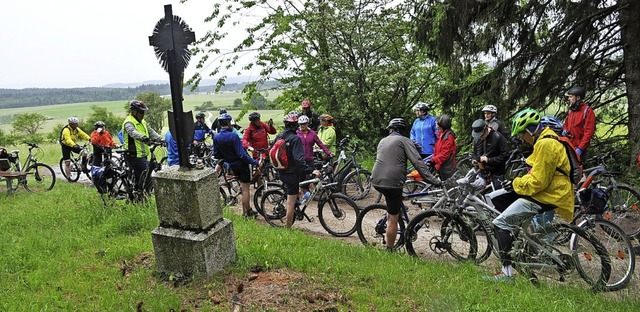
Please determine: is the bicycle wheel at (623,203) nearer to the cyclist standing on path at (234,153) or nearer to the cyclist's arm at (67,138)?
the cyclist standing on path at (234,153)

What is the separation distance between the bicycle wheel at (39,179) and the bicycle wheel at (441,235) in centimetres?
995

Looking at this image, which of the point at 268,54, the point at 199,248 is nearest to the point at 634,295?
the point at 199,248

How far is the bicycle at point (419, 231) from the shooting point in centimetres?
498

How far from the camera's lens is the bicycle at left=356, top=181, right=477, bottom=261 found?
4980mm

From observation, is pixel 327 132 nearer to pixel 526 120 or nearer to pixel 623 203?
pixel 526 120

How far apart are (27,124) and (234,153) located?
7074cm

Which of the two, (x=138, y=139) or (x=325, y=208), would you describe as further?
(x=138, y=139)

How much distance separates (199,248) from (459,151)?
668 centimetres

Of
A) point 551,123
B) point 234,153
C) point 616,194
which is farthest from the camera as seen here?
point 234,153

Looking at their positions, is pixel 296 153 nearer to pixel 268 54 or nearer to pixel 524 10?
pixel 524 10

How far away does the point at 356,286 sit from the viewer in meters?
3.99

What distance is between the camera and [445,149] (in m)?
7.08

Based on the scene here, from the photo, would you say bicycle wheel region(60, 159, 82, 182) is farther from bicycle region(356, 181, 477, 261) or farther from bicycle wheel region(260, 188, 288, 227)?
bicycle region(356, 181, 477, 261)

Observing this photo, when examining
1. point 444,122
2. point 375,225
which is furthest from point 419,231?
point 444,122
